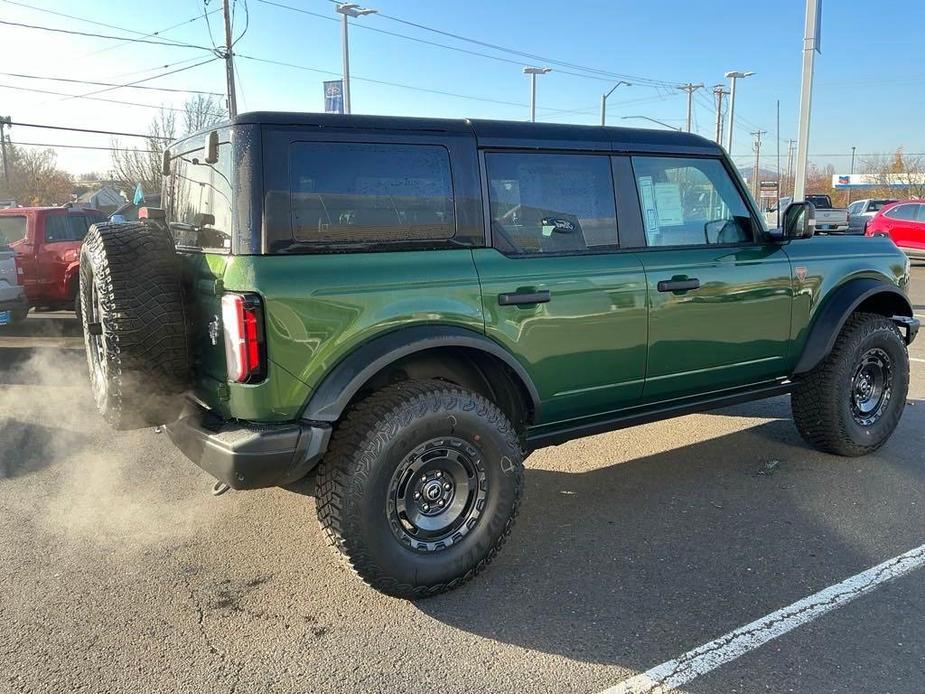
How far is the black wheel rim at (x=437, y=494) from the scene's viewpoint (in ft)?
10.1

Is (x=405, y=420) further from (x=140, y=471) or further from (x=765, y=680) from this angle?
(x=140, y=471)

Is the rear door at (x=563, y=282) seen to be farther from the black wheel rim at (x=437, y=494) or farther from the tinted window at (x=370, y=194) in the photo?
the black wheel rim at (x=437, y=494)

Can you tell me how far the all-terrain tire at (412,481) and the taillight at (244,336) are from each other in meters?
0.47

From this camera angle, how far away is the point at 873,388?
4.94m

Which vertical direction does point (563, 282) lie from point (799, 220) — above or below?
below

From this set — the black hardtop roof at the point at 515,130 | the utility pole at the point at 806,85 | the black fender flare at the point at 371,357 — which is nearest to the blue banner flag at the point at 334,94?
the utility pole at the point at 806,85

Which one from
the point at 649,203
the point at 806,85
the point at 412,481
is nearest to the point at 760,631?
the point at 412,481

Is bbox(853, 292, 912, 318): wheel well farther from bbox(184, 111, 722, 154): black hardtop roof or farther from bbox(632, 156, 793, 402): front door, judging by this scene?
bbox(184, 111, 722, 154): black hardtop roof

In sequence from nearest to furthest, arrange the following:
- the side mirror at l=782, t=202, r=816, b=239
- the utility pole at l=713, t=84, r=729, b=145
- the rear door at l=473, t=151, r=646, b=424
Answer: the rear door at l=473, t=151, r=646, b=424 → the side mirror at l=782, t=202, r=816, b=239 → the utility pole at l=713, t=84, r=729, b=145

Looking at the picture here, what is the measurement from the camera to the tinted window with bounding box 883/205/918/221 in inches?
725

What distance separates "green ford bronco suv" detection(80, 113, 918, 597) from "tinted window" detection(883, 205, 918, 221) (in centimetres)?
1751

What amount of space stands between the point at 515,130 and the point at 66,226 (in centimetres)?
909

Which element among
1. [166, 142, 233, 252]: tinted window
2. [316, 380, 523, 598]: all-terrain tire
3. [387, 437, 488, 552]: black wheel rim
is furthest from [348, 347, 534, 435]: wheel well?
[166, 142, 233, 252]: tinted window

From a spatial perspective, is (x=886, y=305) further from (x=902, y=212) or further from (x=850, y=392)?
(x=902, y=212)
